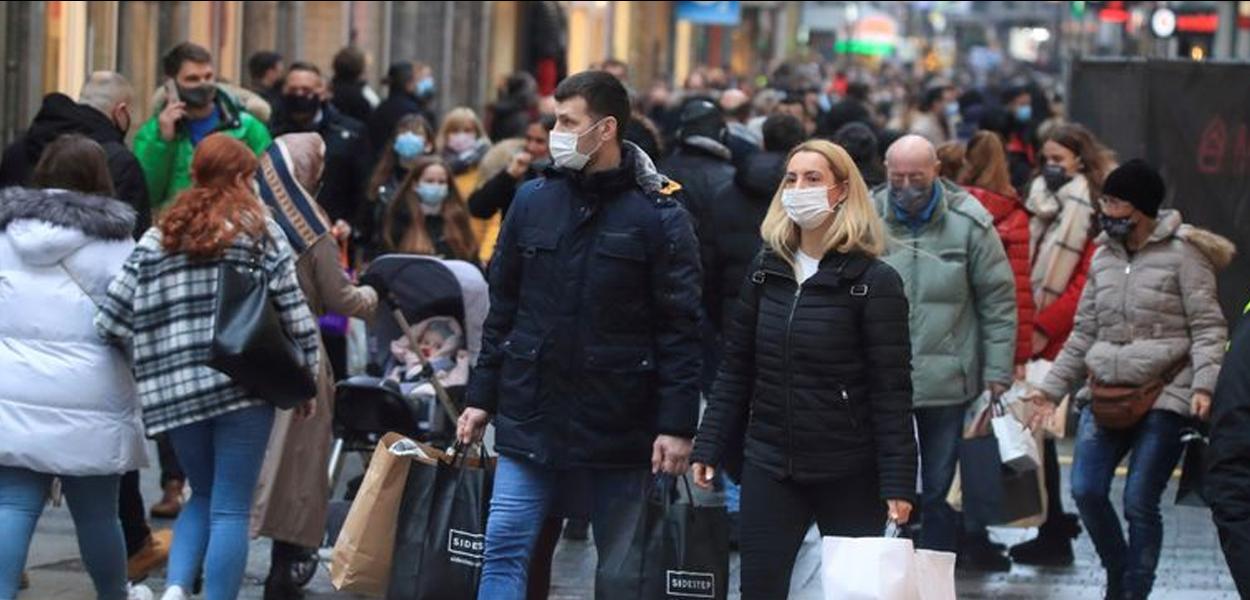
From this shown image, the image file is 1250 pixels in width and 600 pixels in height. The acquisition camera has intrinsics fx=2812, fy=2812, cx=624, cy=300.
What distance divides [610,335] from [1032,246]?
5.15m

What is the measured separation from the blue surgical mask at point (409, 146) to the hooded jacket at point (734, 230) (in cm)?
215

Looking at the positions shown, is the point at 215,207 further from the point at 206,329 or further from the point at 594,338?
the point at 594,338

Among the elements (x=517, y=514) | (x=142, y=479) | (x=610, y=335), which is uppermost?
(x=610, y=335)

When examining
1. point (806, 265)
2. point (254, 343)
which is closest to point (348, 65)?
point (254, 343)

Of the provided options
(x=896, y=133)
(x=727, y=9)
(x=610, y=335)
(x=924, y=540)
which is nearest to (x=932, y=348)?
(x=924, y=540)

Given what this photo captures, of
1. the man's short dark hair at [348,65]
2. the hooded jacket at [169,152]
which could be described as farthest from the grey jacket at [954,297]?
the man's short dark hair at [348,65]

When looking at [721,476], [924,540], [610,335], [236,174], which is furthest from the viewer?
[721,476]

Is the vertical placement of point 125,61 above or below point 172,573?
above

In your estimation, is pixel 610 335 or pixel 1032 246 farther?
pixel 1032 246

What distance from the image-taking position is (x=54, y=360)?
9.14 metres

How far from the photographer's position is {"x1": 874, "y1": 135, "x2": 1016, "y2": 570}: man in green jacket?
10422mm

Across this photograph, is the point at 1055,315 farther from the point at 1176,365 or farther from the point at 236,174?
the point at 236,174

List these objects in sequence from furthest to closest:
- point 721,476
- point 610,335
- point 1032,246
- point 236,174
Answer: point 1032,246
point 721,476
point 236,174
point 610,335

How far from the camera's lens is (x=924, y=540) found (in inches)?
427
